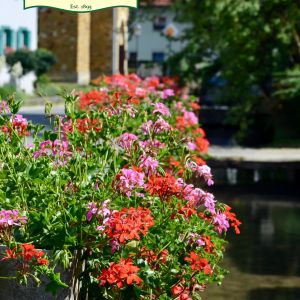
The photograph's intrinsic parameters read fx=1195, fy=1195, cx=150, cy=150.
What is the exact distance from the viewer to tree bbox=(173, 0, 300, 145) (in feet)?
95.5

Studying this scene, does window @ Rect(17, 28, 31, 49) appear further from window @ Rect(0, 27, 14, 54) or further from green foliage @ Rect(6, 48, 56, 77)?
window @ Rect(0, 27, 14, 54)

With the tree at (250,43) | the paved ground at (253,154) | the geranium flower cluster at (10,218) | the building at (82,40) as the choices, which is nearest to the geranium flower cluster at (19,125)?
the geranium flower cluster at (10,218)

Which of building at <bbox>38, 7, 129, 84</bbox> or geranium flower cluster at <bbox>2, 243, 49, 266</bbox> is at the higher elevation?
geranium flower cluster at <bbox>2, 243, 49, 266</bbox>

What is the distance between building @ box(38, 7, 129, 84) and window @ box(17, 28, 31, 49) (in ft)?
35.3

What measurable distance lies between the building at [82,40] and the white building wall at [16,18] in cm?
1126

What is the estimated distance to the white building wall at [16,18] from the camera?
1670 inches

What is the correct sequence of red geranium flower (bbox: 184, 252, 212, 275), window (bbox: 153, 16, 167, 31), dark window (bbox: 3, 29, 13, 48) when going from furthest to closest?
window (bbox: 153, 16, 167, 31)
dark window (bbox: 3, 29, 13, 48)
red geranium flower (bbox: 184, 252, 212, 275)

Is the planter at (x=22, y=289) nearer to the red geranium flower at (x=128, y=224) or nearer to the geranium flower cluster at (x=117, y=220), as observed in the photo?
the geranium flower cluster at (x=117, y=220)

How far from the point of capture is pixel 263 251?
15.3m

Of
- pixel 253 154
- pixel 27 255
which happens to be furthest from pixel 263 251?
pixel 253 154

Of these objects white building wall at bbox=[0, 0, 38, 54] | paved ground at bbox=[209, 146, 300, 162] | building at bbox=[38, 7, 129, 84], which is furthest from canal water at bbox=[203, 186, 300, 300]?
building at bbox=[38, 7, 129, 84]

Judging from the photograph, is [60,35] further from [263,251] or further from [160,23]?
[263,251]

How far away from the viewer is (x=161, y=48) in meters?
91.1

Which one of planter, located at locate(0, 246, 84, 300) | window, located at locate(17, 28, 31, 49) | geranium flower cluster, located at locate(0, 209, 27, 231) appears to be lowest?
window, located at locate(17, 28, 31, 49)
